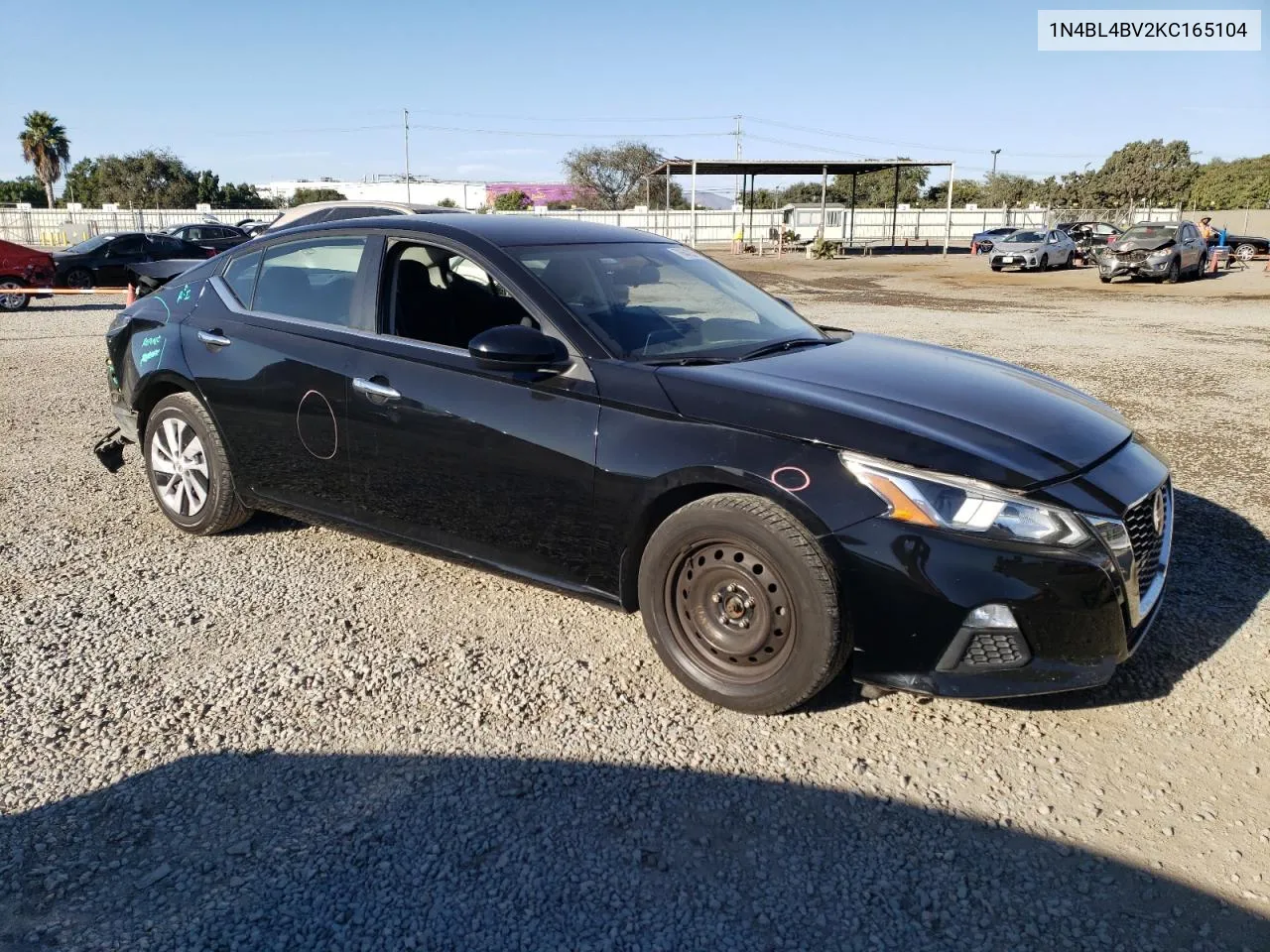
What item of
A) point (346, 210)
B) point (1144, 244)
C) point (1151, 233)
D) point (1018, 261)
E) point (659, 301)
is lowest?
point (659, 301)

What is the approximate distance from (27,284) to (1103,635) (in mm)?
18638

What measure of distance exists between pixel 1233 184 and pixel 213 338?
83396 mm

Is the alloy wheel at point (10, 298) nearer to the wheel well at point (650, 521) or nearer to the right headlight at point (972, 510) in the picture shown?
the wheel well at point (650, 521)

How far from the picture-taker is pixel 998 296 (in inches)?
854

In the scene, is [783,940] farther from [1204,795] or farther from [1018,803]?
[1204,795]

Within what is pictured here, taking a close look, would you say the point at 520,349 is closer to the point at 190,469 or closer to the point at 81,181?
the point at 190,469

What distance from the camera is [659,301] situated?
409 centimetres

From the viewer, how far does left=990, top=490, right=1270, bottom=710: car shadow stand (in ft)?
11.2

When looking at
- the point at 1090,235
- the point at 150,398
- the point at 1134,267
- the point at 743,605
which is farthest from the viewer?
the point at 1090,235

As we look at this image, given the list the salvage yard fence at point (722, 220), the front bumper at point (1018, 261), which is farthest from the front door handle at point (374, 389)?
the salvage yard fence at point (722, 220)

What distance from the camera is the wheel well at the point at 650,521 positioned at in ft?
10.7

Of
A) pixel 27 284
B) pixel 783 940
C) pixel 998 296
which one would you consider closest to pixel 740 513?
pixel 783 940

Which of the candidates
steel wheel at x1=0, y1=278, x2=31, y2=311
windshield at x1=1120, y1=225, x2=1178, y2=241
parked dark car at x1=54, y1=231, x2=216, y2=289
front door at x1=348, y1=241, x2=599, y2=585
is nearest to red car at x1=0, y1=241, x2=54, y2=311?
steel wheel at x1=0, y1=278, x2=31, y2=311

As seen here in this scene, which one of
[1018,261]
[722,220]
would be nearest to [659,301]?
[1018,261]
